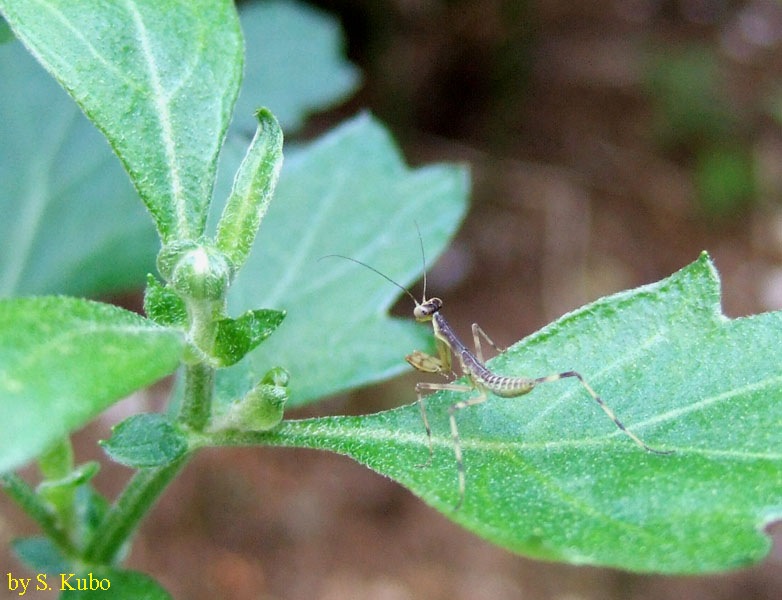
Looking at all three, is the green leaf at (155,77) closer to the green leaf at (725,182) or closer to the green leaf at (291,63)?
the green leaf at (291,63)

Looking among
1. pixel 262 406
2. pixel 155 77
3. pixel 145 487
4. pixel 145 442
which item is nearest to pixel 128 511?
pixel 145 487

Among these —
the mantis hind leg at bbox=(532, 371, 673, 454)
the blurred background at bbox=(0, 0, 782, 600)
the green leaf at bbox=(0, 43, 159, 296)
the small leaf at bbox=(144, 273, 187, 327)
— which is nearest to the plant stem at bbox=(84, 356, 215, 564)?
the small leaf at bbox=(144, 273, 187, 327)

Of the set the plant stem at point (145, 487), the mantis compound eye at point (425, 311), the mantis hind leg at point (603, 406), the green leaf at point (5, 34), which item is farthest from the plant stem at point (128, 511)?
the green leaf at point (5, 34)

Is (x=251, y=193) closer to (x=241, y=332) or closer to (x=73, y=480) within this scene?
(x=241, y=332)

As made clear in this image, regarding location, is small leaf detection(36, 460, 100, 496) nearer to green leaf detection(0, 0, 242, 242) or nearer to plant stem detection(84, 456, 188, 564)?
plant stem detection(84, 456, 188, 564)

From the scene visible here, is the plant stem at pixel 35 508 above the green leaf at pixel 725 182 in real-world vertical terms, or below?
below

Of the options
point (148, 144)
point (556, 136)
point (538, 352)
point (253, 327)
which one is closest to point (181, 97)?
point (148, 144)
